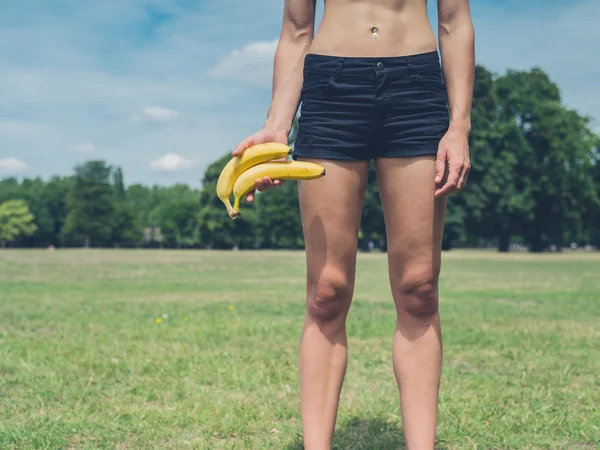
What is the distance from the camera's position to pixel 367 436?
4.15 m

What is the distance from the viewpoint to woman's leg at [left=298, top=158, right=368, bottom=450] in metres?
3.10

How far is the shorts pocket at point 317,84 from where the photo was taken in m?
3.09

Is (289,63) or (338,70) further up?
(289,63)

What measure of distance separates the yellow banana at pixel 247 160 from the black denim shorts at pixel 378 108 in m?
0.18

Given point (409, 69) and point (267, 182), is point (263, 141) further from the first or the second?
point (409, 69)

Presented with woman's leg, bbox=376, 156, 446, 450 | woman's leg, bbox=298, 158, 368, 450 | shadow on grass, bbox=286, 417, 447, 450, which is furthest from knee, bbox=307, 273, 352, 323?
shadow on grass, bbox=286, 417, 447, 450

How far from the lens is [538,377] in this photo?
5875 millimetres

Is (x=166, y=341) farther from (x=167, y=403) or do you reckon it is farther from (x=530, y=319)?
Answer: (x=530, y=319)

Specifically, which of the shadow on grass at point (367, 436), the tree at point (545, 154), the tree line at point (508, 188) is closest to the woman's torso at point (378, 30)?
the shadow on grass at point (367, 436)

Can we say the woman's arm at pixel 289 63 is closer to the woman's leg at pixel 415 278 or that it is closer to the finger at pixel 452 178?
the woman's leg at pixel 415 278

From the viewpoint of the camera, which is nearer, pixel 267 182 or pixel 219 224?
pixel 267 182

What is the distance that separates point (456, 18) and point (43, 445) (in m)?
3.25

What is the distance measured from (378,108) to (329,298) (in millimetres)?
917

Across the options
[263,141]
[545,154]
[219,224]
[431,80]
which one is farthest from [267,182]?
[219,224]
